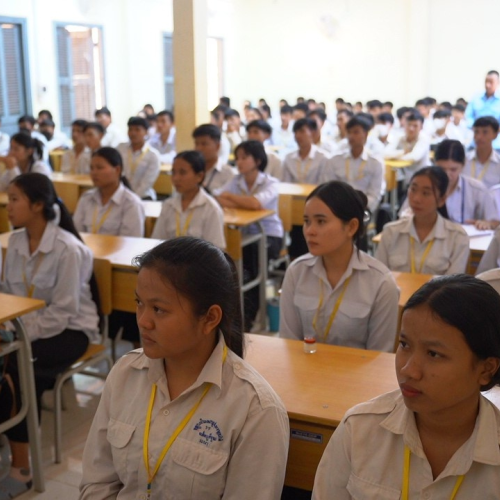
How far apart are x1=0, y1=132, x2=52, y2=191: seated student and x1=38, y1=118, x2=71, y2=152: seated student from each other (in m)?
2.66

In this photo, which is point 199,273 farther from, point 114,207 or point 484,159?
point 484,159

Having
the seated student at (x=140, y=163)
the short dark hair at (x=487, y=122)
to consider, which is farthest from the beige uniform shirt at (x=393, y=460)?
the seated student at (x=140, y=163)

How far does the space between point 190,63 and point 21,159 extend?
165 cm

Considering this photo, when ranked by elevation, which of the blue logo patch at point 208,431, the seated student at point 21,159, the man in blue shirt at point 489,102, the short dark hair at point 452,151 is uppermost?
the man in blue shirt at point 489,102

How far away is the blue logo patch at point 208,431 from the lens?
1479 mm

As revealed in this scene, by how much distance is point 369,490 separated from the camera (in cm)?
124

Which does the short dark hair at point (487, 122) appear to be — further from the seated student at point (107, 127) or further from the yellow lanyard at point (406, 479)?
the seated student at point (107, 127)

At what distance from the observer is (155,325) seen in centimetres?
148

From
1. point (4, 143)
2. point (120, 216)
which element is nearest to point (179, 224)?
point (120, 216)

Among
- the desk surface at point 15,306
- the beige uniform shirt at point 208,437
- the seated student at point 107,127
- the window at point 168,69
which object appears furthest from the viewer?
the window at point 168,69

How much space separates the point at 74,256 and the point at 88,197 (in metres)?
1.56

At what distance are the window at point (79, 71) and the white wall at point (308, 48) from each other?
0.44 ft

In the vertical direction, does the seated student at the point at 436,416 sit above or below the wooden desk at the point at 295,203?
above

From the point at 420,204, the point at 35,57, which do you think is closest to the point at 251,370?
the point at 420,204
